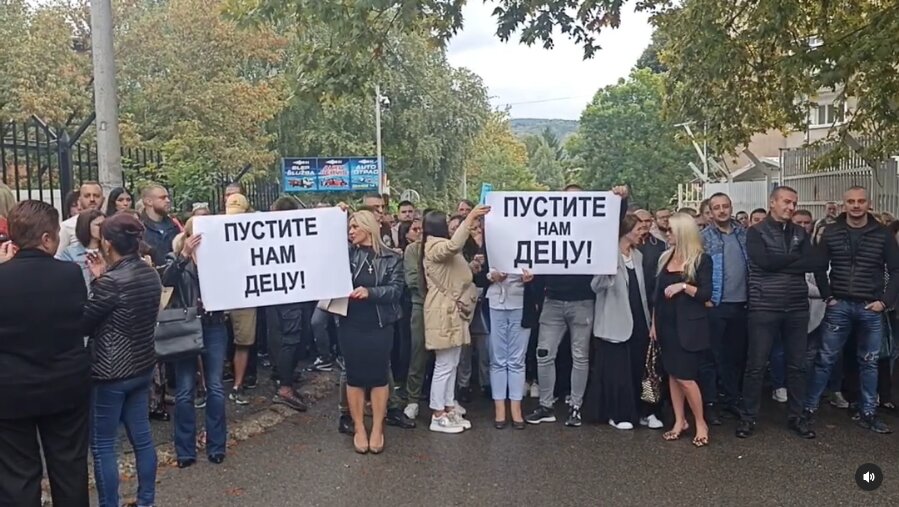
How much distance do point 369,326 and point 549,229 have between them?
164 centimetres

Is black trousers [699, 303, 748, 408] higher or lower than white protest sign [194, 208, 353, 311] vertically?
lower

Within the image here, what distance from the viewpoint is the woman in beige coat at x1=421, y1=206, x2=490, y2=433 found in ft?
22.6

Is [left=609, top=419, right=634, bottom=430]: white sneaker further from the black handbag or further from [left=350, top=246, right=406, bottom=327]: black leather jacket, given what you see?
the black handbag

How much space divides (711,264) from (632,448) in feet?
5.00

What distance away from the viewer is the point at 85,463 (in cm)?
450

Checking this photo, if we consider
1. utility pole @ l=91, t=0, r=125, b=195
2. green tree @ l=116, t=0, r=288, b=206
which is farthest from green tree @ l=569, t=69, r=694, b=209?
utility pole @ l=91, t=0, r=125, b=195

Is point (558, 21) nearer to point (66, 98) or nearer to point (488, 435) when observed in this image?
point (488, 435)

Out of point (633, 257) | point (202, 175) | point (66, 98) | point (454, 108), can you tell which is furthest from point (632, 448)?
point (454, 108)

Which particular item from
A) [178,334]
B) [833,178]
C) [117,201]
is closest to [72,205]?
[117,201]

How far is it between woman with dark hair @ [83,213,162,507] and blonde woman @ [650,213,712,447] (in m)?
3.79

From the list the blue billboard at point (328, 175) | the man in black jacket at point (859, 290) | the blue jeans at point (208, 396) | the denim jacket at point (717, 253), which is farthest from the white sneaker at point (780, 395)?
the blue billboard at point (328, 175)

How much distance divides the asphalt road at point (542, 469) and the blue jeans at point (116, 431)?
0.52 meters

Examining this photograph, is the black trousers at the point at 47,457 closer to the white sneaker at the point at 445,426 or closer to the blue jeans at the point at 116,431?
the blue jeans at the point at 116,431

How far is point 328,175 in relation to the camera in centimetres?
2725
